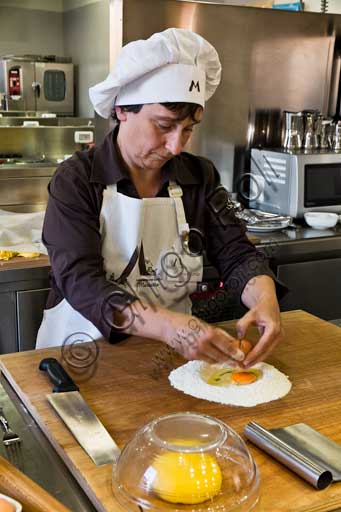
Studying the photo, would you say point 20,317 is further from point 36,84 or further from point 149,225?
point 36,84

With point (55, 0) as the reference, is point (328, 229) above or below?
below

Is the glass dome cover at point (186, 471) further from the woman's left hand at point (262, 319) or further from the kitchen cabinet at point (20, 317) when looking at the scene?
the kitchen cabinet at point (20, 317)

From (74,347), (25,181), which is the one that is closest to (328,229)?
(74,347)

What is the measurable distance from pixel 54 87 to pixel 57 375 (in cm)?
559

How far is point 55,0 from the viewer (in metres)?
6.62

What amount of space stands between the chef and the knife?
166mm

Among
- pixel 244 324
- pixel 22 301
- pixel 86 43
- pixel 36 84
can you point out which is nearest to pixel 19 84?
pixel 36 84

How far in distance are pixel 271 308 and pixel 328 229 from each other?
1234 millimetres

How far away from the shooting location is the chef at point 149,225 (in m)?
1.24

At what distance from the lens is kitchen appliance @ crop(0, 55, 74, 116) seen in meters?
6.07

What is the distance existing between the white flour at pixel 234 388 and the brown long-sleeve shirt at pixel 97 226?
19cm

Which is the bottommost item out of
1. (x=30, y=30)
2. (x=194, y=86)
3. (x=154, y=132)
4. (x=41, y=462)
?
(x=41, y=462)

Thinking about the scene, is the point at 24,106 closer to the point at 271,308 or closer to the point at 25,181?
the point at 25,181

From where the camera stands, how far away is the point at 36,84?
612 centimetres
